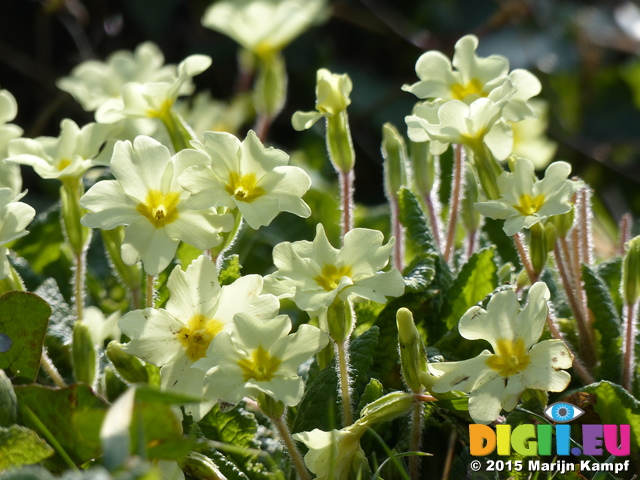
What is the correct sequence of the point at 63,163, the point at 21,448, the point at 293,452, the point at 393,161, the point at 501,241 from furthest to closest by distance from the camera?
the point at 501,241, the point at 393,161, the point at 63,163, the point at 293,452, the point at 21,448

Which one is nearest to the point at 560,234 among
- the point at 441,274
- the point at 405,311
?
the point at 441,274

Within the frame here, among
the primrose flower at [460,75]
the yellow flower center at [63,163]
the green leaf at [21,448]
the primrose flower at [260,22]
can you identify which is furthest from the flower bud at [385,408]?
the primrose flower at [260,22]

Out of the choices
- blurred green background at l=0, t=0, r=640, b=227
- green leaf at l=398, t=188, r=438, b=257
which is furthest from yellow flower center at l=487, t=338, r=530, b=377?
blurred green background at l=0, t=0, r=640, b=227

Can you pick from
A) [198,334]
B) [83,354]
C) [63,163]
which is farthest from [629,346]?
[63,163]


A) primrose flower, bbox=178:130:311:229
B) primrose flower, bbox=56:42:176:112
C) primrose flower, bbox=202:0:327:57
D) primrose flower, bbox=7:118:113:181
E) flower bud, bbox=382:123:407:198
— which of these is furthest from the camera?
primrose flower, bbox=202:0:327:57

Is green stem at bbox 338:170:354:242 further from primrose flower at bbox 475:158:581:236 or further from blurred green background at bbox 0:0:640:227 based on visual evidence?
blurred green background at bbox 0:0:640:227

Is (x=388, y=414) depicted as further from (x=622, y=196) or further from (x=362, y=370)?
(x=622, y=196)

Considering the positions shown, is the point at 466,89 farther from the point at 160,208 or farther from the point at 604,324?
the point at 160,208
